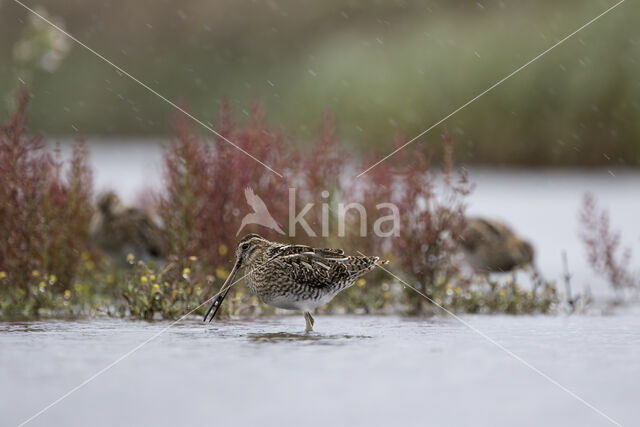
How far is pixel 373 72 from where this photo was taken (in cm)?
2436

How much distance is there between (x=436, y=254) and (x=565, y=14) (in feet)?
50.3

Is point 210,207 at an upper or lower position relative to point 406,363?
upper

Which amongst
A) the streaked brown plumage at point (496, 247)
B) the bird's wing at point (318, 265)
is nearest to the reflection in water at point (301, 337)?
the bird's wing at point (318, 265)

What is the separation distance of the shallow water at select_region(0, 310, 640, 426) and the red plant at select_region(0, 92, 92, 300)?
1.50m

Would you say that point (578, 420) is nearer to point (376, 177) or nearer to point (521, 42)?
point (376, 177)

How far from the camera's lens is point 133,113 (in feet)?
97.5

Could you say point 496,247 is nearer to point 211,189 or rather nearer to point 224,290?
point 211,189

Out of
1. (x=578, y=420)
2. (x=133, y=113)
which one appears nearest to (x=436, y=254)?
(x=578, y=420)

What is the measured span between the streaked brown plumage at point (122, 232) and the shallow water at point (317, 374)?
13.4 feet

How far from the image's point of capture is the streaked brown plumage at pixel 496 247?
14109mm
